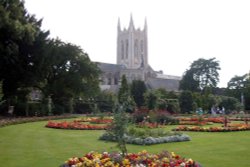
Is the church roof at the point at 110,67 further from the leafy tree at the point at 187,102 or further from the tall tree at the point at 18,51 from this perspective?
the tall tree at the point at 18,51

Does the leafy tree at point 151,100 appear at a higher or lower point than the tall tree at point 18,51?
lower

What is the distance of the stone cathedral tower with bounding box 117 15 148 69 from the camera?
380 ft

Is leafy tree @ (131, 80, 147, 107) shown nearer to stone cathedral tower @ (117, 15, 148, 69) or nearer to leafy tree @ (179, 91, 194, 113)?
leafy tree @ (179, 91, 194, 113)

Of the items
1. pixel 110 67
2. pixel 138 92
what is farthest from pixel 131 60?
pixel 138 92

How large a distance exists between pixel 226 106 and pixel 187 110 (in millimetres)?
10866

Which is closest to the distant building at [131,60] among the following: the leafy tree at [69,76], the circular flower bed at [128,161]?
the leafy tree at [69,76]

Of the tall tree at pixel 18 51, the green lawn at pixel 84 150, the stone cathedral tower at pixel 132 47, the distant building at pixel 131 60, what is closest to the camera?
the green lawn at pixel 84 150

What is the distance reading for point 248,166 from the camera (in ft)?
33.1

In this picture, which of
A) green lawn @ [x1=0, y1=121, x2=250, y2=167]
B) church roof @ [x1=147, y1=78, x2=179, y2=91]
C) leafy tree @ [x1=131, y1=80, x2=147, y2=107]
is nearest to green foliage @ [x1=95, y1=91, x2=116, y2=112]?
leafy tree @ [x1=131, y1=80, x2=147, y2=107]

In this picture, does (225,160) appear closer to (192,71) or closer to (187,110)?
(187,110)

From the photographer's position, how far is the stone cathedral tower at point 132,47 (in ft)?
380

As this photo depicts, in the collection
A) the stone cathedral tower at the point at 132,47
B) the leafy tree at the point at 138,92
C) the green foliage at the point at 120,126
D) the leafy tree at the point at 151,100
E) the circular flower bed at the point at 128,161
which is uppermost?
the stone cathedral tower at the point at 132,47

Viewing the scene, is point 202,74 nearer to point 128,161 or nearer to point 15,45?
point 15,45

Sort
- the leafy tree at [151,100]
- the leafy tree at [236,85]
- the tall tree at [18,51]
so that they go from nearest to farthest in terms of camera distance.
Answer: the tall tree at [18,51], the leafy tree at [151,100], the leafy tree at [236,85]
